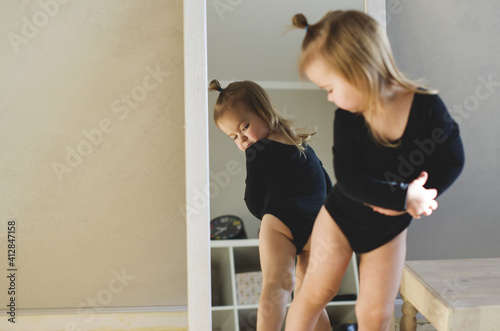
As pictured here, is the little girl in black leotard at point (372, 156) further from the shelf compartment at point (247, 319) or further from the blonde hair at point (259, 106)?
the shelf compartment at point (247, 319)

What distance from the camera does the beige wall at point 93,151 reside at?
1910 mm

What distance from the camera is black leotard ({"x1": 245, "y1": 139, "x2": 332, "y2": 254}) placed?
1.16 metres

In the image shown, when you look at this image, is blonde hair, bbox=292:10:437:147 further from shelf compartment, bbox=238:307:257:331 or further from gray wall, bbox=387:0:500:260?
gray wall, bbox=387:0:500:260

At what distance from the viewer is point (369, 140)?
3.02 feet

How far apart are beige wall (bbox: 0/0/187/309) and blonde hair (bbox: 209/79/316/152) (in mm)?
708

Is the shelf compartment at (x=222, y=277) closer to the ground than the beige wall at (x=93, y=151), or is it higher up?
closer to the ground

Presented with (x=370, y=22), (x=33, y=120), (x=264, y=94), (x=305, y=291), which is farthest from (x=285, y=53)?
(x=33, y=120)

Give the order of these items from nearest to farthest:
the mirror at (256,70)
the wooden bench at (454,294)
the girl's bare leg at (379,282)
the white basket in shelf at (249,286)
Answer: the girl's bare leg at (379,282) → the wooden bench at (454,294) → the mirror at (256,70) → the white basket in shelf at (249,286)

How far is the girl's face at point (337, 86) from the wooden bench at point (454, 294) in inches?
27.0

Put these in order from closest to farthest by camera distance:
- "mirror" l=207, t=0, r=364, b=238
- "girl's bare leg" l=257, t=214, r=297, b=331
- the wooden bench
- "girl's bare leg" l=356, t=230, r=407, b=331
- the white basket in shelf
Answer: "girl's bare leg" l=356, t=230, r=407, b=331, "girl's bare leg" l=257, t=214, r=297, b=331, the wooden bench, "mirror" l=207, t=0, r=364, b=238, the white basket in shelf

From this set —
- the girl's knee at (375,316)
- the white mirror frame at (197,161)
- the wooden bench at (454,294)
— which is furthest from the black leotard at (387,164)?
the white mirror frame at (197,161)

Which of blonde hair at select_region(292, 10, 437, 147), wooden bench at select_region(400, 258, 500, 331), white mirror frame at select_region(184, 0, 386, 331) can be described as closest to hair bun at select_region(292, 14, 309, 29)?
blonde hair at select_region(292, 10, 437, 147)

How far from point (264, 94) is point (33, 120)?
110 centimetres

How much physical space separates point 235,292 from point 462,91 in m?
1.23
